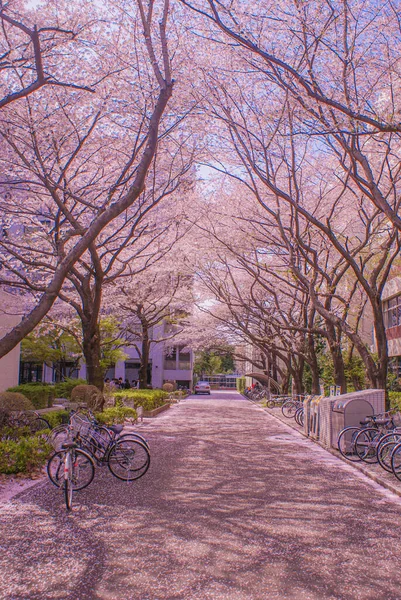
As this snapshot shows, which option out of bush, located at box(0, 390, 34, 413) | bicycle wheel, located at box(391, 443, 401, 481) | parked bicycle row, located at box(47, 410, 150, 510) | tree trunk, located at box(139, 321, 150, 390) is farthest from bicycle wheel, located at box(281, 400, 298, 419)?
parked bicycle row, located at box(47, 410, 150, 510)

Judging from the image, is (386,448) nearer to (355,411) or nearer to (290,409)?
(355,411)

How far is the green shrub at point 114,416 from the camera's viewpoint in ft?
49.4

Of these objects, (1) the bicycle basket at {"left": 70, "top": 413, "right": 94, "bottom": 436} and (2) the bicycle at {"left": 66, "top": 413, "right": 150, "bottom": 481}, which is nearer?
(2) the bicycle at {"left": 66, "top": 413, "right": 150, "bottom": 481}

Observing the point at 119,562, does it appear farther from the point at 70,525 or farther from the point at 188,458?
the point at 188,458

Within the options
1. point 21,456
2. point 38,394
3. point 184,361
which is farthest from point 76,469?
point 184,361

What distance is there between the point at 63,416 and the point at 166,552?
10.6 m

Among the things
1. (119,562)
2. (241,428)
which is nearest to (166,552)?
(119,562)

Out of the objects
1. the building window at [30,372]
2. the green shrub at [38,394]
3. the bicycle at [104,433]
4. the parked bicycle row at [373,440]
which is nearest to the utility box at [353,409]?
the parked bicycle row at [373,440]

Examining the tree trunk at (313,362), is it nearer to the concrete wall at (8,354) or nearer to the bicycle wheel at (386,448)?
the bicycle wheel at (386,448)

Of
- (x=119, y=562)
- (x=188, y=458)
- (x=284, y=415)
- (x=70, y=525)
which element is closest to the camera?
(x=119, y=562)

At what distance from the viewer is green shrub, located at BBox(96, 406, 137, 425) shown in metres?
15.1

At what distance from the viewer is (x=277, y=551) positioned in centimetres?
534

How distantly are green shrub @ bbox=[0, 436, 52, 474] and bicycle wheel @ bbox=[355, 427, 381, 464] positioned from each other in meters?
6.52

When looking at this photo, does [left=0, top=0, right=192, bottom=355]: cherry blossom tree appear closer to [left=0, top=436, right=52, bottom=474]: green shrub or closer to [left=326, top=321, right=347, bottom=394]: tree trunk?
[left=0, top=436, right=52, bottom=474]: green shrub
